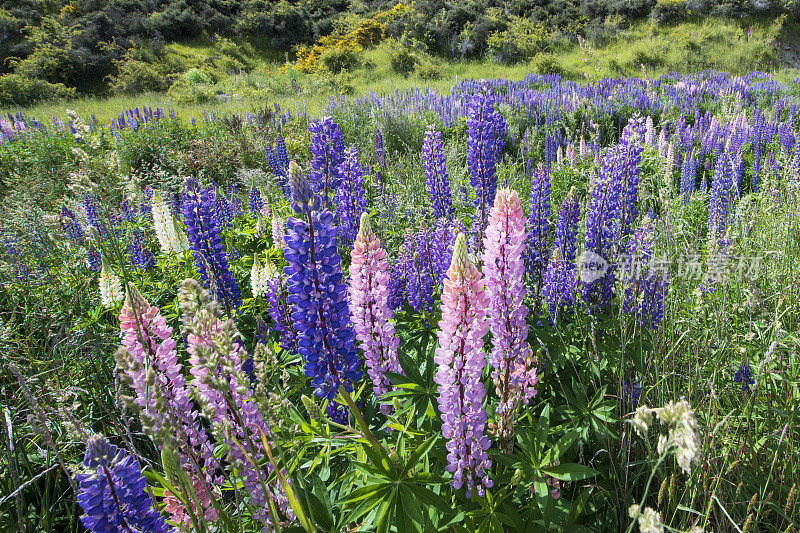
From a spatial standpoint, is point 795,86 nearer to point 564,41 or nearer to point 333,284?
point 564,41

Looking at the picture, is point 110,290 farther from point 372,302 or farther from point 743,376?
point 743,376

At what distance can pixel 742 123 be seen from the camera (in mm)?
6898

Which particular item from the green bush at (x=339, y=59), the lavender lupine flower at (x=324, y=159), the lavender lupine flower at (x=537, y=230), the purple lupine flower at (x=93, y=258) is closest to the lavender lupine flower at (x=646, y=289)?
the lavender lupine flower at (x=537, y=230)

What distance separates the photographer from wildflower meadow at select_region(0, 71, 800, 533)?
137 cm

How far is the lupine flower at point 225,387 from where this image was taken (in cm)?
108

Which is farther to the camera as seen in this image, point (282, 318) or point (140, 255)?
point (140, 255)

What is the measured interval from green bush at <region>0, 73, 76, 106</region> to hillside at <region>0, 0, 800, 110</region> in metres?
0.07

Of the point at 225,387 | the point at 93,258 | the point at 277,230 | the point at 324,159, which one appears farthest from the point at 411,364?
the point at 93,258

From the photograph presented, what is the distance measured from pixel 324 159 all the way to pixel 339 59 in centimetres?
2480

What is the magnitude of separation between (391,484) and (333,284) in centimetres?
71

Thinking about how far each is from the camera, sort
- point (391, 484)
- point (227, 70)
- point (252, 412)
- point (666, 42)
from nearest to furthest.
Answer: point (391, 484)
point (252, 412)
point (666, 42)
point (227, 70)

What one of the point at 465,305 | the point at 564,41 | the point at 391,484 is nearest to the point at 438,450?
the point at 391,484

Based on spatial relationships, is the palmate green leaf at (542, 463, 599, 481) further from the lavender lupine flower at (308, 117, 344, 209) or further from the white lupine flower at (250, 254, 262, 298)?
the lavender lupine flower at (308, 117, 344, 209)

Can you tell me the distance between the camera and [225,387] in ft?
3.53
